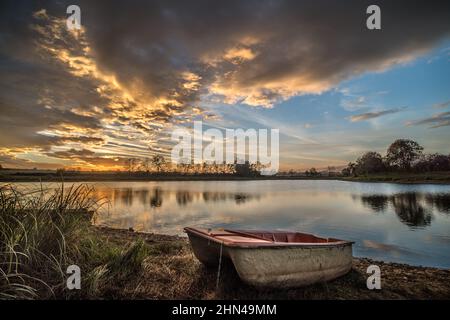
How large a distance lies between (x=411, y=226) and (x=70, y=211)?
18985mm

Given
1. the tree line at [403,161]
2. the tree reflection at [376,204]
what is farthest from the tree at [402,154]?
the tree reflection at [376,204]

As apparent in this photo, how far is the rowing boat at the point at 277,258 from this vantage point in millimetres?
4742

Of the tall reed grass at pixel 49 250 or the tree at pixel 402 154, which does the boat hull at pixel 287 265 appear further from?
the tree at pixel 402 154

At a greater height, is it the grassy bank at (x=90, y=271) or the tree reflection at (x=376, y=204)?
the grassy bank at (x=90, y=271)

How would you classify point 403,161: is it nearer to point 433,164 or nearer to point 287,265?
point 433,164

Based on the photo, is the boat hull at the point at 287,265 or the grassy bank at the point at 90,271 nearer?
the grassy bank at the point at 90,271

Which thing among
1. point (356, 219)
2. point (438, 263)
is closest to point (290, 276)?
point (438, 263)

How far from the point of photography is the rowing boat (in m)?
4.74

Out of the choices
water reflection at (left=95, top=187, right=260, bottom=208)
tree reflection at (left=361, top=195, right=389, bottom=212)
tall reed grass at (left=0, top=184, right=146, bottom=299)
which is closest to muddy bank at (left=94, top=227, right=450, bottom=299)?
tall reed grass at (left=0, top=184, right=146, bottom=299)

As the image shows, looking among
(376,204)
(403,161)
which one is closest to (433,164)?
(403,161)
